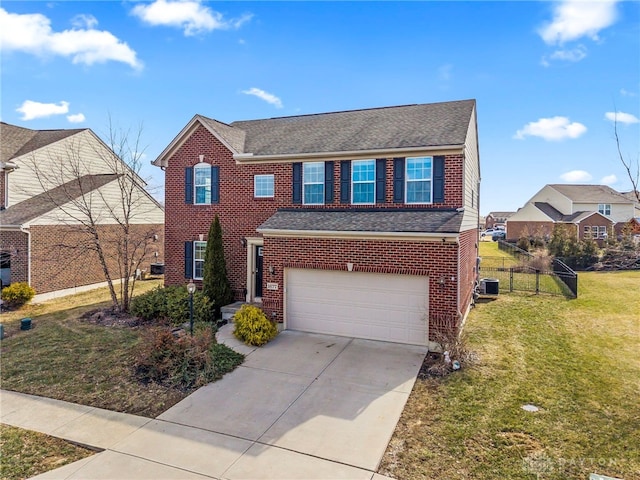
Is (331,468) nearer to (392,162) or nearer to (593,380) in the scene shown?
(593,380)

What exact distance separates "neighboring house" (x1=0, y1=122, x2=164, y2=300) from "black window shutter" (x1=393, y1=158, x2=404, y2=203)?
1035 centimetres

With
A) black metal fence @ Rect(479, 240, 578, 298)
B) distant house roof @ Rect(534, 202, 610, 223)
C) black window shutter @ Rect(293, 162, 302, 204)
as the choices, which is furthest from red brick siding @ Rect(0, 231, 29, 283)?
distant house roof @ Rect(534, 202, 610, 223)

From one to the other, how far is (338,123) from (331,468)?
12.9m

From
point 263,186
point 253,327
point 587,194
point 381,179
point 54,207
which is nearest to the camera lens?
point 253,327

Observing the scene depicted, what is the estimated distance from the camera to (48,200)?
1845cm

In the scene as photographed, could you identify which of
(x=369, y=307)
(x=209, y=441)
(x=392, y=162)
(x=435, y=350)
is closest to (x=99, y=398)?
(x=209, y=441)

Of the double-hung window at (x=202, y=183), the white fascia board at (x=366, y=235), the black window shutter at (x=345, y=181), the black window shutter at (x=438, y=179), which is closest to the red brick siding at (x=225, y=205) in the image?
the black window shutter at (x=345, y=181)

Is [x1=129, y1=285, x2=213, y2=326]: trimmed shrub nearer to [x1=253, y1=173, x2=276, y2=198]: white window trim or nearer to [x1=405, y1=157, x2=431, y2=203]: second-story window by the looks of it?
[x1=253, y1=173, x2=276, y2=198]: white window trim

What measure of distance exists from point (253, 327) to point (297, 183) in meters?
5.47

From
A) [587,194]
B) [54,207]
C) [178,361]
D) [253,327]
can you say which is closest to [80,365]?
[178,361]

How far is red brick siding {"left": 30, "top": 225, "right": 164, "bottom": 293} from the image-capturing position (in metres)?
16.6

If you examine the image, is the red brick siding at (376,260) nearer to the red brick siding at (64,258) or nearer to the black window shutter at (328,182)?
the black window shutter at (328,182)

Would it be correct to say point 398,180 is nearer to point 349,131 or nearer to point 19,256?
point 349,131

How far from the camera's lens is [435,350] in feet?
33.3
